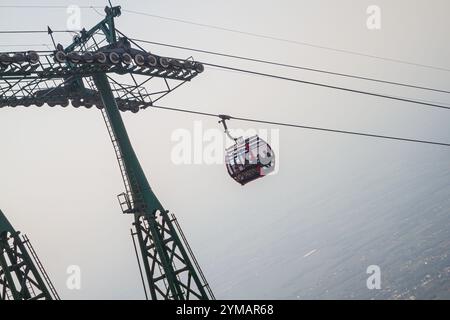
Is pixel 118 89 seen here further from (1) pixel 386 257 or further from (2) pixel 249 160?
(1) pixel 386 257

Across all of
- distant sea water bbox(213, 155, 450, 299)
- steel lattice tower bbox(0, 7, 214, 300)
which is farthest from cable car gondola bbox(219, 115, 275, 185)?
distant sea water bbox(213, 155, 450, 299)

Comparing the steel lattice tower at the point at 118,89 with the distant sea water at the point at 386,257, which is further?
the distant sea water at the point at 386,257

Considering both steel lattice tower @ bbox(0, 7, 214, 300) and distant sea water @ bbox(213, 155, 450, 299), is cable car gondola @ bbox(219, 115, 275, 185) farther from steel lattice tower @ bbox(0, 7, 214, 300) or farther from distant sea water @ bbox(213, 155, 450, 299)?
distant sea water @ bbox(213, 155, 450, 299)

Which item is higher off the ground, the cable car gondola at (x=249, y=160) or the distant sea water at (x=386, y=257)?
the cable car gondola at (x=249, y=160)

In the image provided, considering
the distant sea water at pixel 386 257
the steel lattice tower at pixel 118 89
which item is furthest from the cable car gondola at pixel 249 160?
the distant sea water at pixel 386 257

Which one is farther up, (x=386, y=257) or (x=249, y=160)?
(x=249, y=160)

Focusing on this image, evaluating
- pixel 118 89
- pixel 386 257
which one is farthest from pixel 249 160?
pixel 386 257

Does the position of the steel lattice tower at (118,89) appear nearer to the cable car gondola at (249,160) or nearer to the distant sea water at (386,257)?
the cable car gondola at (249,160)

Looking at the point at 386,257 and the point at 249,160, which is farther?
the point at 386,257
